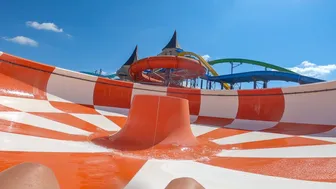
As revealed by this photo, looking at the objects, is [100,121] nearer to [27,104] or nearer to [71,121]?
[71,121]

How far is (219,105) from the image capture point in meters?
2.14

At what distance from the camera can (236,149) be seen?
1.11 m

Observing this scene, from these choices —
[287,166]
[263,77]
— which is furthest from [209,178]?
[263,77]

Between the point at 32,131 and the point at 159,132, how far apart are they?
2.03 feet

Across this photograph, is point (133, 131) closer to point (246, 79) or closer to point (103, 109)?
point (103, 109)

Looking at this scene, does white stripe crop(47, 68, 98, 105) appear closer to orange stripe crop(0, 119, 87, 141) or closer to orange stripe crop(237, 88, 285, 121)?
orange stripe crop(0, 119, 87, 141)

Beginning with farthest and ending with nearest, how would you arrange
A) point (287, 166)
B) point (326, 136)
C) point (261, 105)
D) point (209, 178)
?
1. point (261, 105)
2. point (326, 136)
3. point (287, 166)
4. point (209, 178)

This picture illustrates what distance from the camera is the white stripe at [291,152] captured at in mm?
964

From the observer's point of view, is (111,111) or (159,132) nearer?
(159,132)

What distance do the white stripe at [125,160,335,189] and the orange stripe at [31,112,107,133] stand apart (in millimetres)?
718

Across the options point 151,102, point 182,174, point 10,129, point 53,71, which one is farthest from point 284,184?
point 53,71

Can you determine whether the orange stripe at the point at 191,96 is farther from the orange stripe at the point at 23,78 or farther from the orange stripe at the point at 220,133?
A: the orange stripe at the point at 23,78

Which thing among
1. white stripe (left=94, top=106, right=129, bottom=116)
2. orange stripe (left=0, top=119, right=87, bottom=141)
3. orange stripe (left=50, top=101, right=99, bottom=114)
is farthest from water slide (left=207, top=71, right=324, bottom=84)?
orange stripe (left=0, top=119, right=87, bottom=141)

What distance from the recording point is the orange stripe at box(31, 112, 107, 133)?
4.54 feet
